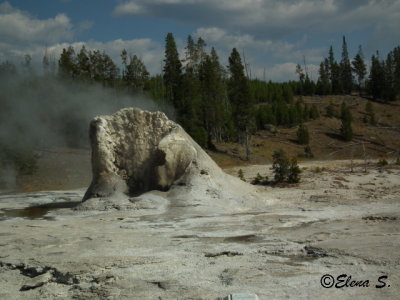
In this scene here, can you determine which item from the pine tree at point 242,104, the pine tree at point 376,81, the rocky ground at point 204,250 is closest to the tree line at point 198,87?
the pine tree at point 242,104

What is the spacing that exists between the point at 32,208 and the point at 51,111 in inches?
985

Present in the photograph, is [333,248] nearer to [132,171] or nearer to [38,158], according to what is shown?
[132,171]

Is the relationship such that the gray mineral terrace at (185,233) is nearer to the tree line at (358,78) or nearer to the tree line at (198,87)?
the tree line at (198,87)

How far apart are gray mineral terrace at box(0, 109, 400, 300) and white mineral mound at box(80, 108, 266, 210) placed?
36mm

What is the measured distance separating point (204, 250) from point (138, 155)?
8.24 meters

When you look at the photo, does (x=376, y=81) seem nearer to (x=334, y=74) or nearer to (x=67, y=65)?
(x=334, y=74)

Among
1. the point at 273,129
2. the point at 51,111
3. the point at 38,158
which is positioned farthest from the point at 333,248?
the point at 273,129

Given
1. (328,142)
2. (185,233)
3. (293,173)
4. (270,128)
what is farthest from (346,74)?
(185,233)

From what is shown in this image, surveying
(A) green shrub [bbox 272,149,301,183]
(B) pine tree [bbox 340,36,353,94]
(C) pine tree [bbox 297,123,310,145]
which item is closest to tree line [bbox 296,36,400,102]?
(B) pine tree [bbox 340,36,353,94]

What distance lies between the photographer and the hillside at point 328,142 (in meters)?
40.9

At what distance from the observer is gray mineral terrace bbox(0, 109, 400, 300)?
6.23m

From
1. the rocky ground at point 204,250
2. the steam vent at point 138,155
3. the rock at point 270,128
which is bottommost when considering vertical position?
the rocky ground at point 204,250

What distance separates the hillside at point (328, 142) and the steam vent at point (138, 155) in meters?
21.6

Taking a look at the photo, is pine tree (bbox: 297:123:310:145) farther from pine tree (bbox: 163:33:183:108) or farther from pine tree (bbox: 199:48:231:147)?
pine tree (bbox: 163:33:183:108)
